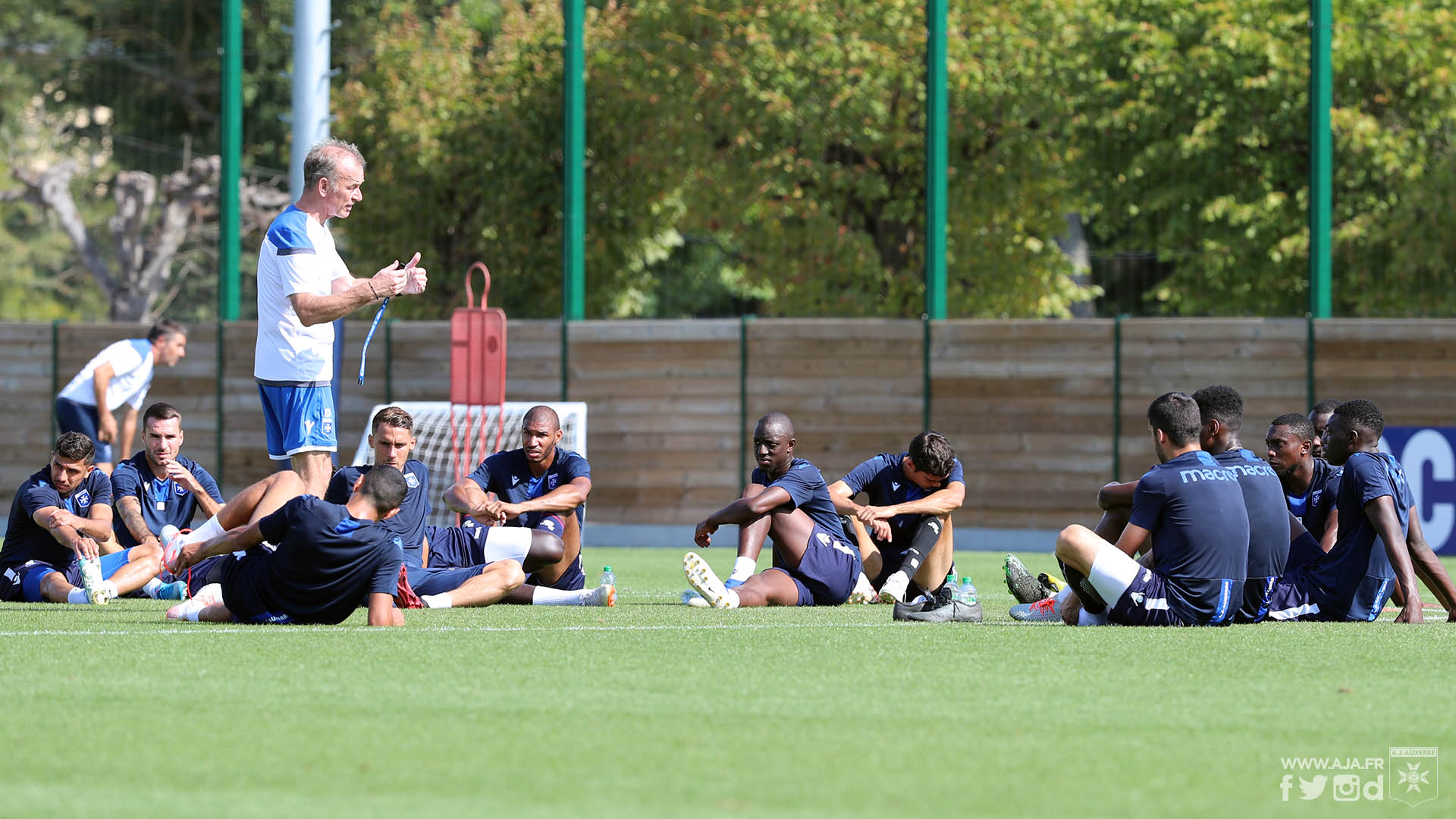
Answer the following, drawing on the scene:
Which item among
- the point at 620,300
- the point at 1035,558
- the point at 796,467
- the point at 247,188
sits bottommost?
the point at 1035,558

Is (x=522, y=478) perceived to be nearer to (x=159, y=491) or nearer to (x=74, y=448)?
(x=159, y=491)

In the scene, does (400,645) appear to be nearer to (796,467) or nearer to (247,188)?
(796,467)

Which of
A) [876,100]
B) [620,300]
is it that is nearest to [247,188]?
[620,300]

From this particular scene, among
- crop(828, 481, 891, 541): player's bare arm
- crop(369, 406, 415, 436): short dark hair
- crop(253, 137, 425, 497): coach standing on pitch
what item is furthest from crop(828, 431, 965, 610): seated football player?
crop(253, 137, 425, 497): coach standing on pitch

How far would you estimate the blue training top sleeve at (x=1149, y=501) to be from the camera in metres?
8.64

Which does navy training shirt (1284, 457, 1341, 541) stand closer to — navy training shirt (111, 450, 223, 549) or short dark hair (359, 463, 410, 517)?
short dark hair (359, 463, 410, 517)

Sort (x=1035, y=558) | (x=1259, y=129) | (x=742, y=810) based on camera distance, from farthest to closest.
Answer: (x=1259, y=129) → (x=1035, y=558) → (x=742, y=810)

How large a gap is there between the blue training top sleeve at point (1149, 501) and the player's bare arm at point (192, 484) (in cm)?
554

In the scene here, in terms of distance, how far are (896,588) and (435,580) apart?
2.72m

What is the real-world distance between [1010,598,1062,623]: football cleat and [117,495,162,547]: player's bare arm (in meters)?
5.19

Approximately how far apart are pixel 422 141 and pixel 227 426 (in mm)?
4109

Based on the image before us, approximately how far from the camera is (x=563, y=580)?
1091 centimetres

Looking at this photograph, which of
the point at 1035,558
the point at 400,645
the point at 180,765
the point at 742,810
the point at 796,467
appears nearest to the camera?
the point at 742,810

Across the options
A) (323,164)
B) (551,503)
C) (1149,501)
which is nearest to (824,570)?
(551,503)
